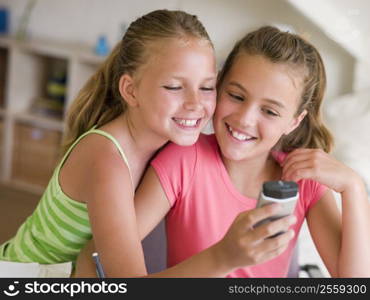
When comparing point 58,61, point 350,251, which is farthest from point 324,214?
point 58,61

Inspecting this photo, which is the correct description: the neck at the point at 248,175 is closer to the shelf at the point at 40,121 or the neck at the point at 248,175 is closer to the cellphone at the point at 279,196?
the cellphone at the point at 279,196

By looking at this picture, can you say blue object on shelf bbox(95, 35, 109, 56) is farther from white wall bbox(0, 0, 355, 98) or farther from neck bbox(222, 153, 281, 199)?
neck bbox(222, 153, 281, 199)

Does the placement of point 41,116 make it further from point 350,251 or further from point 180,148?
point 350,251

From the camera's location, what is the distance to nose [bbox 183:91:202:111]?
3.12 ft

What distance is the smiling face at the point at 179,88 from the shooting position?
0.95 meters

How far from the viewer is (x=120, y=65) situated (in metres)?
1.09

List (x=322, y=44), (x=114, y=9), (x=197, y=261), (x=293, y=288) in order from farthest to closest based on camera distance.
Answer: (x=114, y=9) < (x=322, y=44) < (x=293, y=288) < (x=197, y=261)

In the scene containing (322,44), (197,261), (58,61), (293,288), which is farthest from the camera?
(58,61)

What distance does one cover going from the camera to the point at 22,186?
3344mm

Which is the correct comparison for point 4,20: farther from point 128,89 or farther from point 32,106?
point 128,89

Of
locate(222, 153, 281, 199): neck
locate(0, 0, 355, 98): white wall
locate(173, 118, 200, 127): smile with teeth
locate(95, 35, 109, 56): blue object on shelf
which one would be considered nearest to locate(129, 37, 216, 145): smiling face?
locate(173, 118, 200, 127): smile with teeth

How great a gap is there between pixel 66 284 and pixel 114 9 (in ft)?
8.14

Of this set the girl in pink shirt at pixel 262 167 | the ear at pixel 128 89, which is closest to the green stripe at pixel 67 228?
the girl in pink shirt at pixel 262 167

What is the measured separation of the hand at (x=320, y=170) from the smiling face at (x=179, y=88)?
156 millimetres
